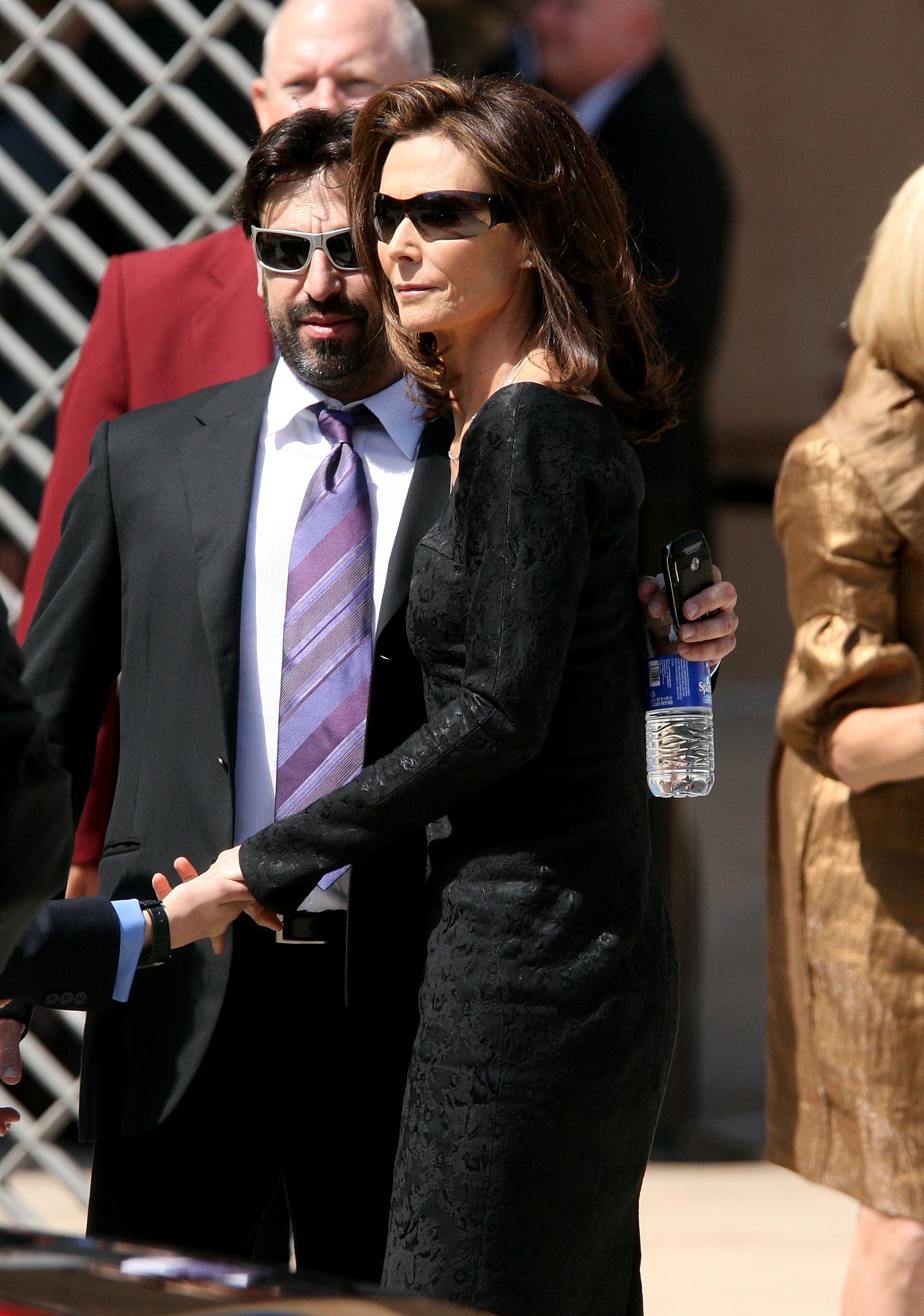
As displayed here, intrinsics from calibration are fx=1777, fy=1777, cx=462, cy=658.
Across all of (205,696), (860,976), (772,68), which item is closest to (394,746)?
(205,696)

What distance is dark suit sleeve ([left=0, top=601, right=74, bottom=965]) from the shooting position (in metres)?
1.24

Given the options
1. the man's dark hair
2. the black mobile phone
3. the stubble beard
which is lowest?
the black mobile phone

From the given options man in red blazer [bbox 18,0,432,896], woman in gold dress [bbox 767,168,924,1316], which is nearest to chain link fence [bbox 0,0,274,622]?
man in red blazer [bbox 18,0,432,896]

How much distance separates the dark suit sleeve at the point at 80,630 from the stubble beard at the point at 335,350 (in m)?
0.25

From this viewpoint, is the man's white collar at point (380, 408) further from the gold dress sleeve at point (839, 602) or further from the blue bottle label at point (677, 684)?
the gold dress sleeve at point (839, 602)

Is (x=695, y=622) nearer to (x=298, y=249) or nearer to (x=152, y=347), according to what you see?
(x=298, y=249)

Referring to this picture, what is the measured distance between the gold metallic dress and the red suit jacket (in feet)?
2.76

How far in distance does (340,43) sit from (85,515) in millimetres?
868

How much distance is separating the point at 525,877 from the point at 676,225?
3.52 meters

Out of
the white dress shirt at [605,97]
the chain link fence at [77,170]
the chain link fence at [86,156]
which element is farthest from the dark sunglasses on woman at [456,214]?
the white dress shirt at [605,97]

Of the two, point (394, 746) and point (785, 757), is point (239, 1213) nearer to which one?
point (394, 746)

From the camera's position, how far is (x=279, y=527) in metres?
2.11

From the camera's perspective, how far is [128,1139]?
2.02m

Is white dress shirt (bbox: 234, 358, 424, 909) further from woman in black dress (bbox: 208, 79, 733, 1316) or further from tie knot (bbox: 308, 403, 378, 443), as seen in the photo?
woman in black dress (bbox: 208, 79, 733, 1316)
